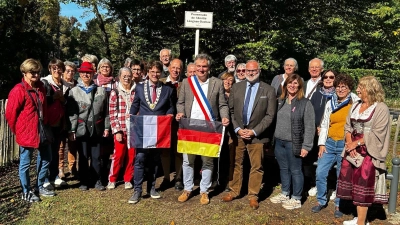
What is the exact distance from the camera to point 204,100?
5.23m

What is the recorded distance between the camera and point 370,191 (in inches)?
Result: 176

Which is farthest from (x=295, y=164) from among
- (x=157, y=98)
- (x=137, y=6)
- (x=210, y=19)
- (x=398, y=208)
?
(x=137, y=6)

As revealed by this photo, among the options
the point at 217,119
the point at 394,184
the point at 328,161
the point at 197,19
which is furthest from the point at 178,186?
the point at 197,19

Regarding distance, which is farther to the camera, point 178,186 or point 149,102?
point 178,186

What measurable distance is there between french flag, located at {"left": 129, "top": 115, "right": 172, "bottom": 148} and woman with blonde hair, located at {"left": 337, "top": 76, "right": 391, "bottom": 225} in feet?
8.22

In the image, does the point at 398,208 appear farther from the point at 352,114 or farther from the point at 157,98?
the point at 157,98

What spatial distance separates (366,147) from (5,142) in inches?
251

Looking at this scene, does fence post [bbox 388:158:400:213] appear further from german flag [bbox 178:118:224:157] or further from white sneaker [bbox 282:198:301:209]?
german flag [bbox 178:118:224:157]

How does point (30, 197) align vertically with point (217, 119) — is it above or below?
below

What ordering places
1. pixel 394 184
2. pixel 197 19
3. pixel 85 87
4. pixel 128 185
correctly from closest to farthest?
pixel 394 184, pixel 85 87, pixel 128 185, pixel 197 19

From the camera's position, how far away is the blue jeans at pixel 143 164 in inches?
211

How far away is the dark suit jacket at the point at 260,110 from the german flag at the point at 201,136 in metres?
0.31

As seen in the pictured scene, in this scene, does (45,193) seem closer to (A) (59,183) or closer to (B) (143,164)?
(A) (59,183)

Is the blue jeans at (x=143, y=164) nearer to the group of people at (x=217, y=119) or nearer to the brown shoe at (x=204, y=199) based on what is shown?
the group of people at (x=217, y=119)
